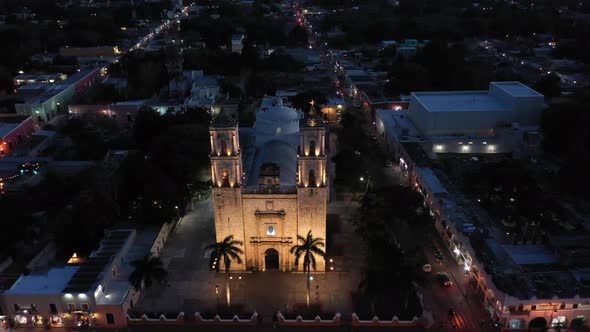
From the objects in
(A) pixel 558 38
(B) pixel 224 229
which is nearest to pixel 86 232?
(B) pixel 224 229

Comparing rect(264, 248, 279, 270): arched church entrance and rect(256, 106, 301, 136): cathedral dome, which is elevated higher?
rect(256, 106, 301, 136): cathedral dome

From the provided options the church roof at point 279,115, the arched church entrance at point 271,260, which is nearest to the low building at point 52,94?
the church roof at point 279,115

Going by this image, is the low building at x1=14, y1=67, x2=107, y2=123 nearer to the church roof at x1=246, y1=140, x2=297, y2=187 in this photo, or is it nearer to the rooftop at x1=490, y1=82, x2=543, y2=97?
the church roof at x1=246, y1=140, x2=297, y2=187

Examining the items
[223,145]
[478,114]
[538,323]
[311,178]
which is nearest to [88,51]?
[478,114]

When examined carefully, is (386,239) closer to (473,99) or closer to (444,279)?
(444,279)

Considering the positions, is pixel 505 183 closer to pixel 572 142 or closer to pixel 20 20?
pixel 572 142

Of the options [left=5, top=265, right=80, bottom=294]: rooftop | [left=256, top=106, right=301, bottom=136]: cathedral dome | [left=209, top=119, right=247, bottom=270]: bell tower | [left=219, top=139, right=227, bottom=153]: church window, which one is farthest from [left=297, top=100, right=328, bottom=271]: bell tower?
[left=5, top=265, right=80, bottom=294]: rooftop
